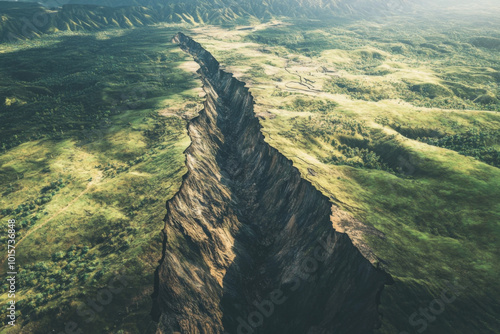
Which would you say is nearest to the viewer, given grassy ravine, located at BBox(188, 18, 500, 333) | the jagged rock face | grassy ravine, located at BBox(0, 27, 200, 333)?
grassy ravine, located at BBox(188, 18, 500, 333)

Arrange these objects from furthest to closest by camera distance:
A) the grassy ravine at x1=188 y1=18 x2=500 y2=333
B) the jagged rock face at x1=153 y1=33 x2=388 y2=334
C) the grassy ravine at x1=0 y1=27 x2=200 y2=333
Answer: the jagged rock face at x1=153 y1=33 x2=388 y2=334
the grassy ravine at x1=0 y1=27 x2=200 y2=333
the grassy ravine at x1=188 y1=18 x2=500 y2=333

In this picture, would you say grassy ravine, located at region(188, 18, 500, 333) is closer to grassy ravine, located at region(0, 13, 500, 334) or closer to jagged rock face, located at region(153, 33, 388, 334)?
grassy ravine, located at region(0, 13, 500, 334)

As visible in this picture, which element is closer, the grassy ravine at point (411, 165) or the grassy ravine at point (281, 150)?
the grassy ravine at point (411, 165)

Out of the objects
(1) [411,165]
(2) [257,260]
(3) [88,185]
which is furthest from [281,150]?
(3) [88,185]

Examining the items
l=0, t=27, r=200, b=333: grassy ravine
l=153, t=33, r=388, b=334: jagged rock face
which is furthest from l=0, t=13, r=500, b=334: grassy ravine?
l=153, t=33, r=388, b=334: jagged rock face

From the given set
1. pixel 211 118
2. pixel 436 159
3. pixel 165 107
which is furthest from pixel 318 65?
pixel 436 159

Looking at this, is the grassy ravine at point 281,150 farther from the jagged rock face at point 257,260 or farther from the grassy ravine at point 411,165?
the jagged rock face at point 257,260

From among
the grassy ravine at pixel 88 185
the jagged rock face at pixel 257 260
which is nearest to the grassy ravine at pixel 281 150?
the grassy ravine at pixel 88 185

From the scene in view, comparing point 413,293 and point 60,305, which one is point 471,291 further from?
point 60,305
